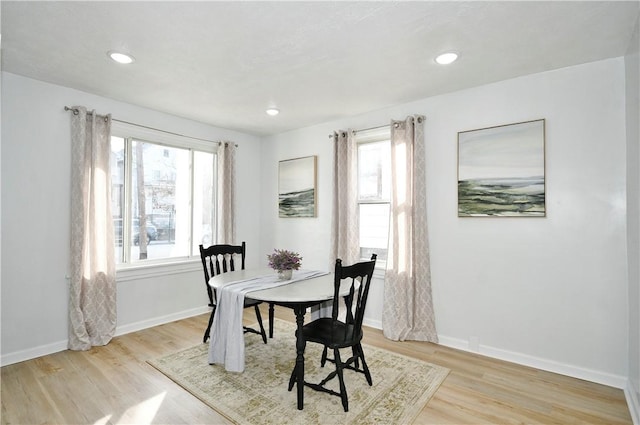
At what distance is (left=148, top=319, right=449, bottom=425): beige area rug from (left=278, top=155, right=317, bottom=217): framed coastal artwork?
1960 mm

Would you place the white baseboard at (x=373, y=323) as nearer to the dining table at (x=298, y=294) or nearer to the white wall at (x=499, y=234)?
the white wall at (x=499, y=234)

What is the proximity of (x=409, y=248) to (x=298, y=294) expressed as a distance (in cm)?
152

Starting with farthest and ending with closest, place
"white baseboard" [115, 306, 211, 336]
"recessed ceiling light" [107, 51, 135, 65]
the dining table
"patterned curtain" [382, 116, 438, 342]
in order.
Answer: "white baseboard" [115, 306, 211, 336]
"patterned curtain" [382, 116, 438, 342]
"recessed ceiling light" [107, 51, 135, 65]
the dining table

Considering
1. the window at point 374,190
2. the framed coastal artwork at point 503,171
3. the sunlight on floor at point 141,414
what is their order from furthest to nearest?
the window at point 374,190
the framed coastal artwork at point 503,171
the sunlight on floor at point 141,414

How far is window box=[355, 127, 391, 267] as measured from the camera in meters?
3.95

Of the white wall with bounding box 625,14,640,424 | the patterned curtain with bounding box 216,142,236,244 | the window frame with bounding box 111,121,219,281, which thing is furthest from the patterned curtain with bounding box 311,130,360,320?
the white wall with bounding box 625,14,640,424

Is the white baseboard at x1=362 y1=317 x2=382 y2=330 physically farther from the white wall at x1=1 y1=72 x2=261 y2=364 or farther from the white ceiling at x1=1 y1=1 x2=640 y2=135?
the white wall at x1=1 y1=72 x2=261 y2=364

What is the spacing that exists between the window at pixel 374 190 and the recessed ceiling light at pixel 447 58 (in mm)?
1216

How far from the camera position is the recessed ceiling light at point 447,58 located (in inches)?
100.0

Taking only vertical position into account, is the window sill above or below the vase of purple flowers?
below

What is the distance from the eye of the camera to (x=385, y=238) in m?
3.95

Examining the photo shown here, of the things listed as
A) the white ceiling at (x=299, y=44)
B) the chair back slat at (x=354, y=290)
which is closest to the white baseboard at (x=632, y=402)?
the chair back slat at (x=354, y=290)

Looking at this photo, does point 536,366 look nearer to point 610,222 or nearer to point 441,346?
point 441,346

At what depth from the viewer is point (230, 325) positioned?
259 centimetres
